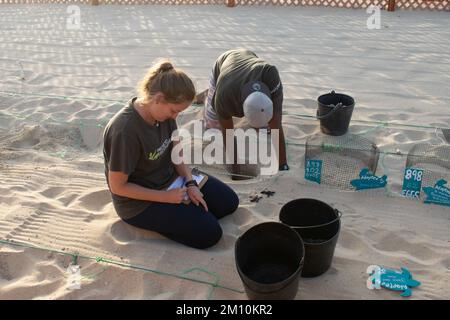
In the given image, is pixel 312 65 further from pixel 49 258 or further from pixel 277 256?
pixel 49 258

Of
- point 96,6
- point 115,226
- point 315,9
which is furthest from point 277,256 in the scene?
point 96,6

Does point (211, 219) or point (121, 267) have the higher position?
point (211, 219)

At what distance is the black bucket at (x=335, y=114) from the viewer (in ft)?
12.3

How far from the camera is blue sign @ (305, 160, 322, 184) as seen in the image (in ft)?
10.7

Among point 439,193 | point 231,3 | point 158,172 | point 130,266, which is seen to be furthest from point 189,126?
point 231,3

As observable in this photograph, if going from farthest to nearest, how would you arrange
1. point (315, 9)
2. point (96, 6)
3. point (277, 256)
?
1. point (96, 6)
2. point (315, 9)
3. point (277, 256)

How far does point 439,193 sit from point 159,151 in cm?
182

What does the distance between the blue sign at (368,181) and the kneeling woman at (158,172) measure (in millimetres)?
900

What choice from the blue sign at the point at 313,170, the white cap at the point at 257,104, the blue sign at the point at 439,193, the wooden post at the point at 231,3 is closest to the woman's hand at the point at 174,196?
the white cap at the point at 257,104

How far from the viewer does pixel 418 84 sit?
4.92 metres

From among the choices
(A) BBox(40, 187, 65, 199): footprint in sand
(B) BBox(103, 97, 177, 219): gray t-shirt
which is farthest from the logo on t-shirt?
(A) BBox(40, 187, 65, 199): footprint in sand

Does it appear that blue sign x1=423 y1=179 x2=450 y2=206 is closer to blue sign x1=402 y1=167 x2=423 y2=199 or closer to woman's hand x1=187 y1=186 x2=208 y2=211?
blue sign x1=402 y1=167 x2=423 y2=199

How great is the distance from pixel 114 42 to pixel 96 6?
3.38 m
